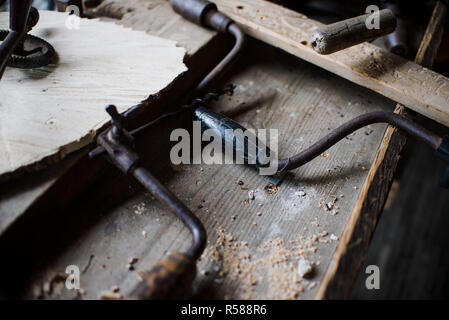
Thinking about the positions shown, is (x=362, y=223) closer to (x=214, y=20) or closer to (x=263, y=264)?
(x=263, y=264)

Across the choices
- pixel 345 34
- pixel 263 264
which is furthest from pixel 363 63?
pixel 263 264

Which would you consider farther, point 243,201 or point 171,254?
point 243,201

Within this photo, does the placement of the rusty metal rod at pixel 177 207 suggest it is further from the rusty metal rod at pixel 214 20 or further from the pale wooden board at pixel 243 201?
the rusty metal rod at pixel 214 20

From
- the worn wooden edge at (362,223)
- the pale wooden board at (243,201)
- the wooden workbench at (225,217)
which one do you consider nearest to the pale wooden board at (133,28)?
the wooden workbench at (225,217)

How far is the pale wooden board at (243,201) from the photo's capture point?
0.77 metres

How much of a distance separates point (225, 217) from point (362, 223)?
0.31 meters

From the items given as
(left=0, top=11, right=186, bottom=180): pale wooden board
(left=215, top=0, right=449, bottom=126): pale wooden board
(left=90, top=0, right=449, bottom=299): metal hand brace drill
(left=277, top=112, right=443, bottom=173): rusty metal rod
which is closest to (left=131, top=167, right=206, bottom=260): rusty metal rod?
(left=90, top=0, right=449, bottom=299): metal hand brace drill

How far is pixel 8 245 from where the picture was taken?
715 mm

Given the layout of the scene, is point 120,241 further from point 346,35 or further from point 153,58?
point 346,35

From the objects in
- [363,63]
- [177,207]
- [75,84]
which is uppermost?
[363,63]

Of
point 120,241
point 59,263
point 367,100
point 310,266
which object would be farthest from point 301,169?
point 59,263

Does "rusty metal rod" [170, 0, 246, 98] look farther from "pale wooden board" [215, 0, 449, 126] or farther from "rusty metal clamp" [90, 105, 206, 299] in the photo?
"rusty metal clamp" [90, 105, 206, 299]

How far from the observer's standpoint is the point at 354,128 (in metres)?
0.97

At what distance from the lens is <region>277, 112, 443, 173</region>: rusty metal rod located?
0.90 meters
